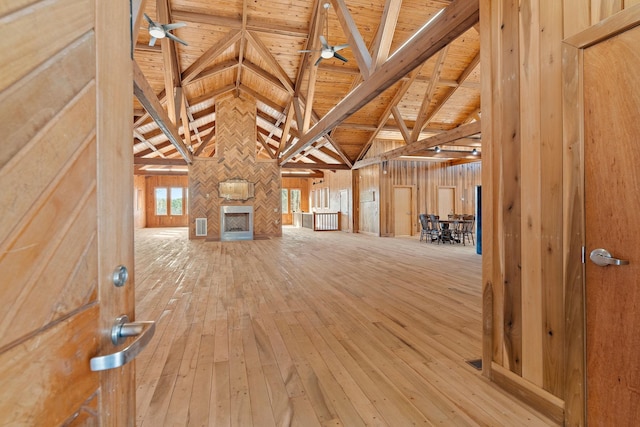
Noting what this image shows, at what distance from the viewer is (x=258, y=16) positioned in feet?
21.8

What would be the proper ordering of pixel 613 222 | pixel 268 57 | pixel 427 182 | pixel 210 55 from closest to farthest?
pixel 613 222 < pixel 210 55 < pixel 268 57 < pixel 427 182

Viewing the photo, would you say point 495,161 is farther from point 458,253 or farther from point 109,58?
point 458,253

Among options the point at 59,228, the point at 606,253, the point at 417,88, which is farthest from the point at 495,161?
the point at 417,88

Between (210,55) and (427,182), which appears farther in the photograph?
(427,182)

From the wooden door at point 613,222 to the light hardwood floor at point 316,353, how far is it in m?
0.45

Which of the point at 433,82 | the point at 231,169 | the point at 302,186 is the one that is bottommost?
the point at 231,169

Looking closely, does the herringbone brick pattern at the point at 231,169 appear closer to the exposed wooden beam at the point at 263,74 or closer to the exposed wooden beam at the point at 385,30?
the exposed wooden beam at the point at 263,74

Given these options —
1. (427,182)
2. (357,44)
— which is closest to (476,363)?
(357,44)

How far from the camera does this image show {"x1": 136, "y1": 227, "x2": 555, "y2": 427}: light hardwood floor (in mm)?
1730

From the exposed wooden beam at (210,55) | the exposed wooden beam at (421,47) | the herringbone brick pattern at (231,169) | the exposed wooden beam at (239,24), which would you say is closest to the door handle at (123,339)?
the exposed wooden beam at (421,47)

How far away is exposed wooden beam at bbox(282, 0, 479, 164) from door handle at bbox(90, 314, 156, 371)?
324cm

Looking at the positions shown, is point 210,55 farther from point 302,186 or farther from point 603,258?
point 302,186

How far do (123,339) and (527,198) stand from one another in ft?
6.78

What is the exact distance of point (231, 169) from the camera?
36.2 ft
